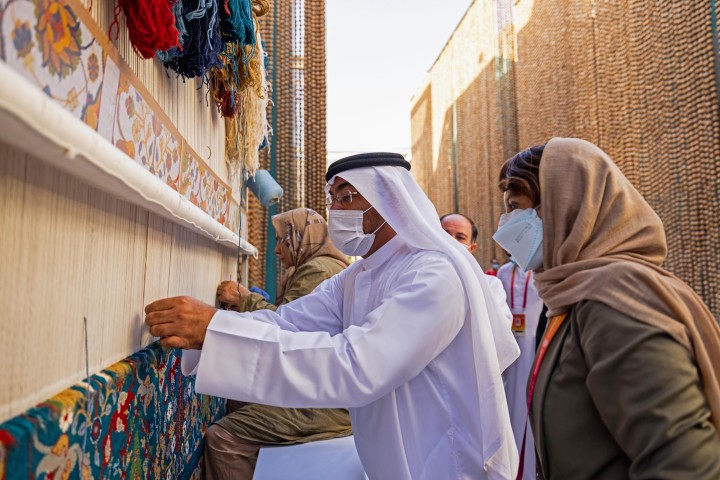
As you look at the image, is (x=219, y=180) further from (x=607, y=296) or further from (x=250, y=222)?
(x=250, y=222)

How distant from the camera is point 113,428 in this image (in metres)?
1.04

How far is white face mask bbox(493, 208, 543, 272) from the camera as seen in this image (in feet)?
5.26

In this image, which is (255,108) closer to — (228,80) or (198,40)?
(228,80)

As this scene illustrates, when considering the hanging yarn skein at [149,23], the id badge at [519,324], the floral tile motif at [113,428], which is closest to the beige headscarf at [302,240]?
the id badge at [519,324]

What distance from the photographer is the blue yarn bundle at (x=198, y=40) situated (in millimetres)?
1288

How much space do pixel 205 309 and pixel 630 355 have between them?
0.91 metres

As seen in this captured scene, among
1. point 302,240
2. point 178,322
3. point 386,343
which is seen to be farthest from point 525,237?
point 302,240

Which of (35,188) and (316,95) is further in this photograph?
(316,95)

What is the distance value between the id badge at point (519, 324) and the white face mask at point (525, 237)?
76.5 inches

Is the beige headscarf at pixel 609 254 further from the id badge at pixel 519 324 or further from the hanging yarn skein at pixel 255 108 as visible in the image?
the id badge at pixel 519 324

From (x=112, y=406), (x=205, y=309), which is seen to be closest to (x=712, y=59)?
(x=205, y=309)

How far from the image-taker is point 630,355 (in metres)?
1.05

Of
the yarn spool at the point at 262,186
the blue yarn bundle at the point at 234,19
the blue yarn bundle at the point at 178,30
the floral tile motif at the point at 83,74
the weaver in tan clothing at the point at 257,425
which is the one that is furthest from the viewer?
the yarn spool at the point at 262,186

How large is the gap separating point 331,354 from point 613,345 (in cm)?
62
